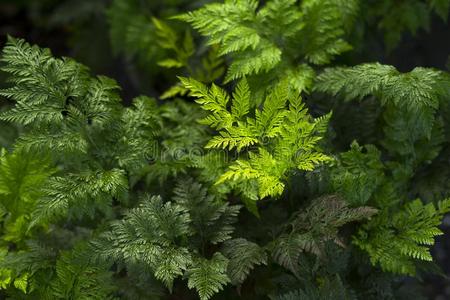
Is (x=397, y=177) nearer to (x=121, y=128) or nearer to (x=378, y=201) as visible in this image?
(x=378, y=201)

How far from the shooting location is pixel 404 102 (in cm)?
199

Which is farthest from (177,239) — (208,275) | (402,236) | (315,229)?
(402,236)

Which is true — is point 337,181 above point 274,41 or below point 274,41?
below

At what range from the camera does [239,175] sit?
193 cm

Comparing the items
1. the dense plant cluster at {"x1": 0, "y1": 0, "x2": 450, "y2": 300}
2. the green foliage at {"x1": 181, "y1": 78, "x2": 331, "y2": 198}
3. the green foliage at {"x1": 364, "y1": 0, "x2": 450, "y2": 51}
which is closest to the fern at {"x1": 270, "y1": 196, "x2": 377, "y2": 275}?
the dense plant cluster at {"x1": 0, "y1": 0, "x2": 450, "y2": 300}

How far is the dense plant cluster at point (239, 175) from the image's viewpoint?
1.91 meters

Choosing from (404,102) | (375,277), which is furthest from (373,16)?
(375,277)

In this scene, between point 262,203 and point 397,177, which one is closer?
point 397,177

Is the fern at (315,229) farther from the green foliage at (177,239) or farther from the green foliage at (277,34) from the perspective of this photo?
the green foliage at (277,34)

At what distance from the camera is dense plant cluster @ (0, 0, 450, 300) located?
6.26 feet

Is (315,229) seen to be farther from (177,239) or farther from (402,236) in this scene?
(177,239)

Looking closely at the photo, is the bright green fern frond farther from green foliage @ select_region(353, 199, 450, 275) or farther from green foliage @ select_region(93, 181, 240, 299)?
green foliage @ select_region(353, 199, 450, 275)

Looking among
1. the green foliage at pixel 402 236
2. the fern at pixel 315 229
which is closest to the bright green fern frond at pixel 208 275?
the fern at pixel 315 229

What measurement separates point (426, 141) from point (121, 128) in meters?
1.04
